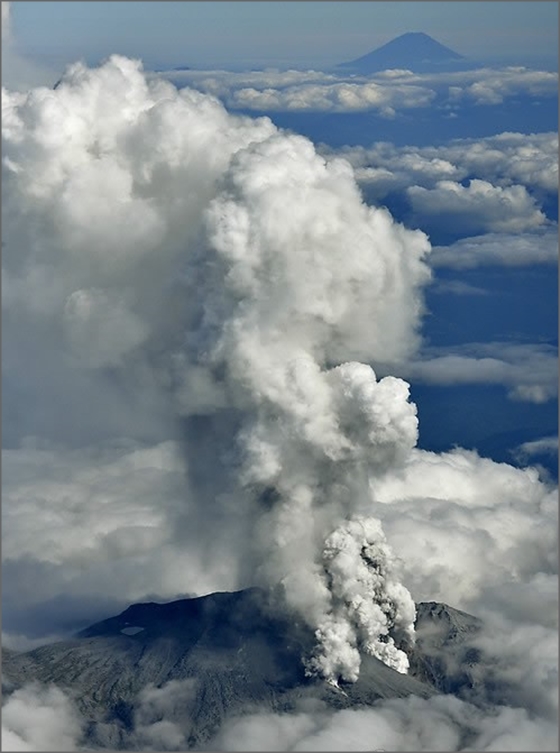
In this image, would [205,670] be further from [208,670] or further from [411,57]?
[411,57]

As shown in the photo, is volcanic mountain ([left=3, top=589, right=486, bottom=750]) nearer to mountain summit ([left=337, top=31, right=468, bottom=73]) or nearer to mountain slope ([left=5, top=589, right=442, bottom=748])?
mountain slope ([left=5, top=589, right=442, bottom=748])

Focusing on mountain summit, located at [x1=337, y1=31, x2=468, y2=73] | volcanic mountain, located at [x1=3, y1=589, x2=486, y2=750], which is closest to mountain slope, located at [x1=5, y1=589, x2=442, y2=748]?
volcanic mountain, located at [x1=3, y1=589, x2=486, y2=750]

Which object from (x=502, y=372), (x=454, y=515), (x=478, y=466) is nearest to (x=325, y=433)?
(x=454, y=515)

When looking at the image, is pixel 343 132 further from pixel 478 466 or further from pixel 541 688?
pixel 541 688

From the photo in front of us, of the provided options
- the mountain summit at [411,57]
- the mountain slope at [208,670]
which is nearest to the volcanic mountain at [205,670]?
the mountain slope at [208,670]

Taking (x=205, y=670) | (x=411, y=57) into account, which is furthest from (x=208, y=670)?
(x=411, y=57)

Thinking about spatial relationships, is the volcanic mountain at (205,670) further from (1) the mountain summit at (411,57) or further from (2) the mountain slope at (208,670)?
(1) the mountain summit at (411,57)
